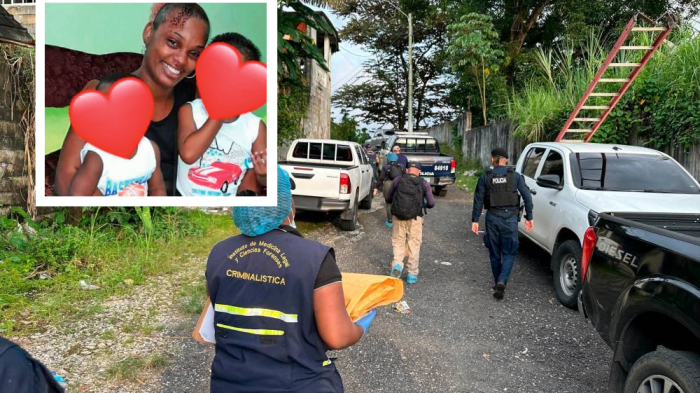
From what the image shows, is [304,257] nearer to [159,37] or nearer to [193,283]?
[159,37]

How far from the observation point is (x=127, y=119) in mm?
1640

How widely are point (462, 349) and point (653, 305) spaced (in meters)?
2.09

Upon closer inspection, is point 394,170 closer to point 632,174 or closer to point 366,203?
point 366,203

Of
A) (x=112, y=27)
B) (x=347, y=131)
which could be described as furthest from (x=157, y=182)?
(x=347, y=131)

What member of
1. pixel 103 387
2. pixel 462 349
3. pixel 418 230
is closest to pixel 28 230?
pixel 103 387

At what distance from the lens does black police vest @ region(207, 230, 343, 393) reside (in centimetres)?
176

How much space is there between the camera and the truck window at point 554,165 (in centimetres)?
624

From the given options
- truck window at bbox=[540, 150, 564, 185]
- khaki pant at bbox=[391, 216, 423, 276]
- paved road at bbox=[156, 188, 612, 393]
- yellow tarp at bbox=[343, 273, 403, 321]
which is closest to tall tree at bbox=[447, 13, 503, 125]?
truck window at bbox=[540, 150, 564, 185]

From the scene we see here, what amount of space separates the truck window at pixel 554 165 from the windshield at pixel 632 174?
0.24m

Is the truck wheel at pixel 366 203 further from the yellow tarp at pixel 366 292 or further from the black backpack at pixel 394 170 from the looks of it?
the yellow tarp at pixel 366 292

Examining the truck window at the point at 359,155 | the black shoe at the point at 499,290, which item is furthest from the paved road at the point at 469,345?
the truck window at the point at 359,155

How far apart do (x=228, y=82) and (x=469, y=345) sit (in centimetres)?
363

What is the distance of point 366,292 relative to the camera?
80.5 inches

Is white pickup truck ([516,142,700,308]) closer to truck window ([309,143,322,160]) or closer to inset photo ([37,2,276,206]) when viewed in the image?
inset photo ([37,2,276,206])
